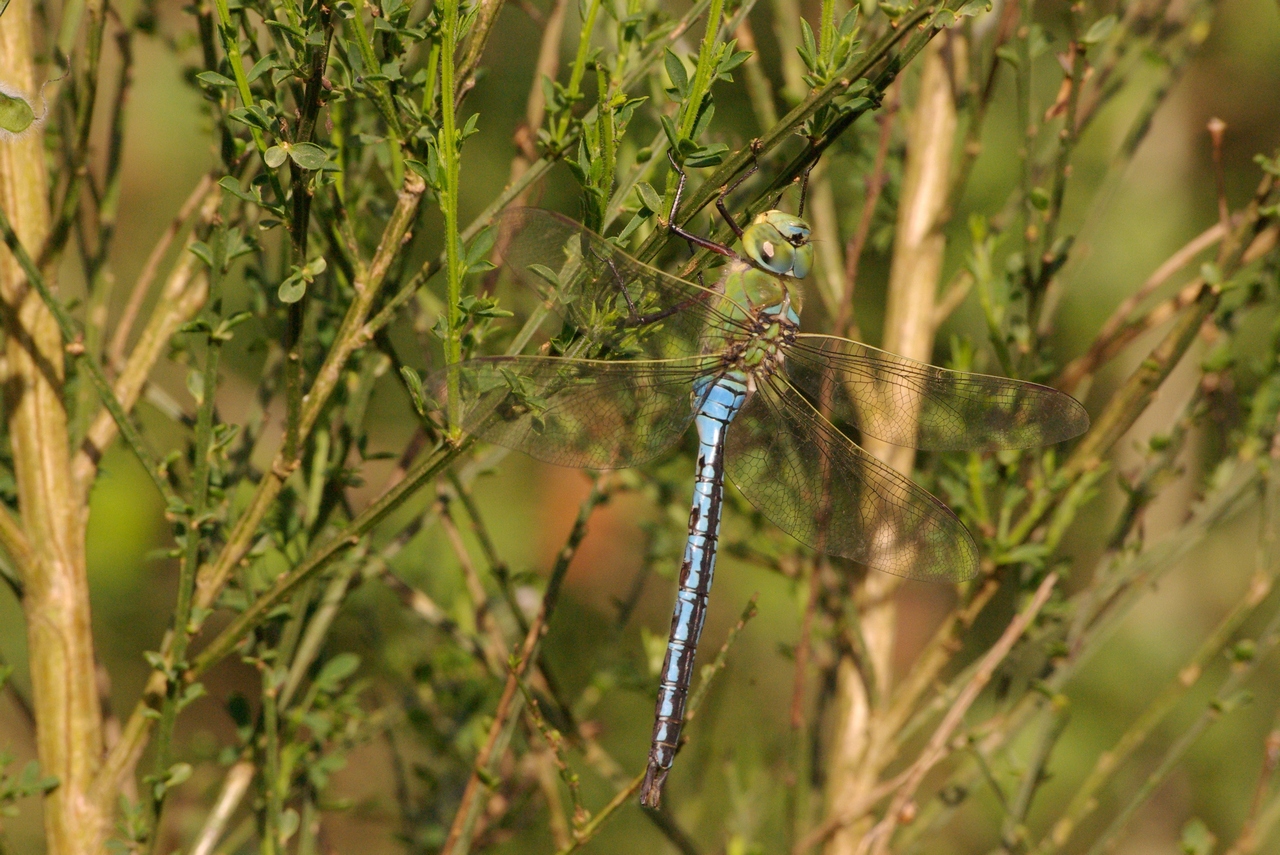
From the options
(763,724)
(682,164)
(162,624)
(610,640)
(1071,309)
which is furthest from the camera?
(1071,309)

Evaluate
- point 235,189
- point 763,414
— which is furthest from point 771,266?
point 235,189

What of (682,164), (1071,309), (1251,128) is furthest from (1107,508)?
(682,164)

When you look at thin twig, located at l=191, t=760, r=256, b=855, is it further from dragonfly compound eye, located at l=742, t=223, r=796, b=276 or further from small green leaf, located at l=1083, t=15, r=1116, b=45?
small green leaf, located at l=1083, t=15, r=1116, b=45

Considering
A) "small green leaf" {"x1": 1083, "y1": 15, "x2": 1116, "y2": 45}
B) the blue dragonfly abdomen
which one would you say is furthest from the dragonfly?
"small green leaf" {"x1": 1083, "y1": 15, "x2": 1116, "y2": 45}

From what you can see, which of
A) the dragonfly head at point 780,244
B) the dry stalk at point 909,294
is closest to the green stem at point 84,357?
the dragonfly head at point 780,244

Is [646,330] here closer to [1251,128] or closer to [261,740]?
[261,740]
